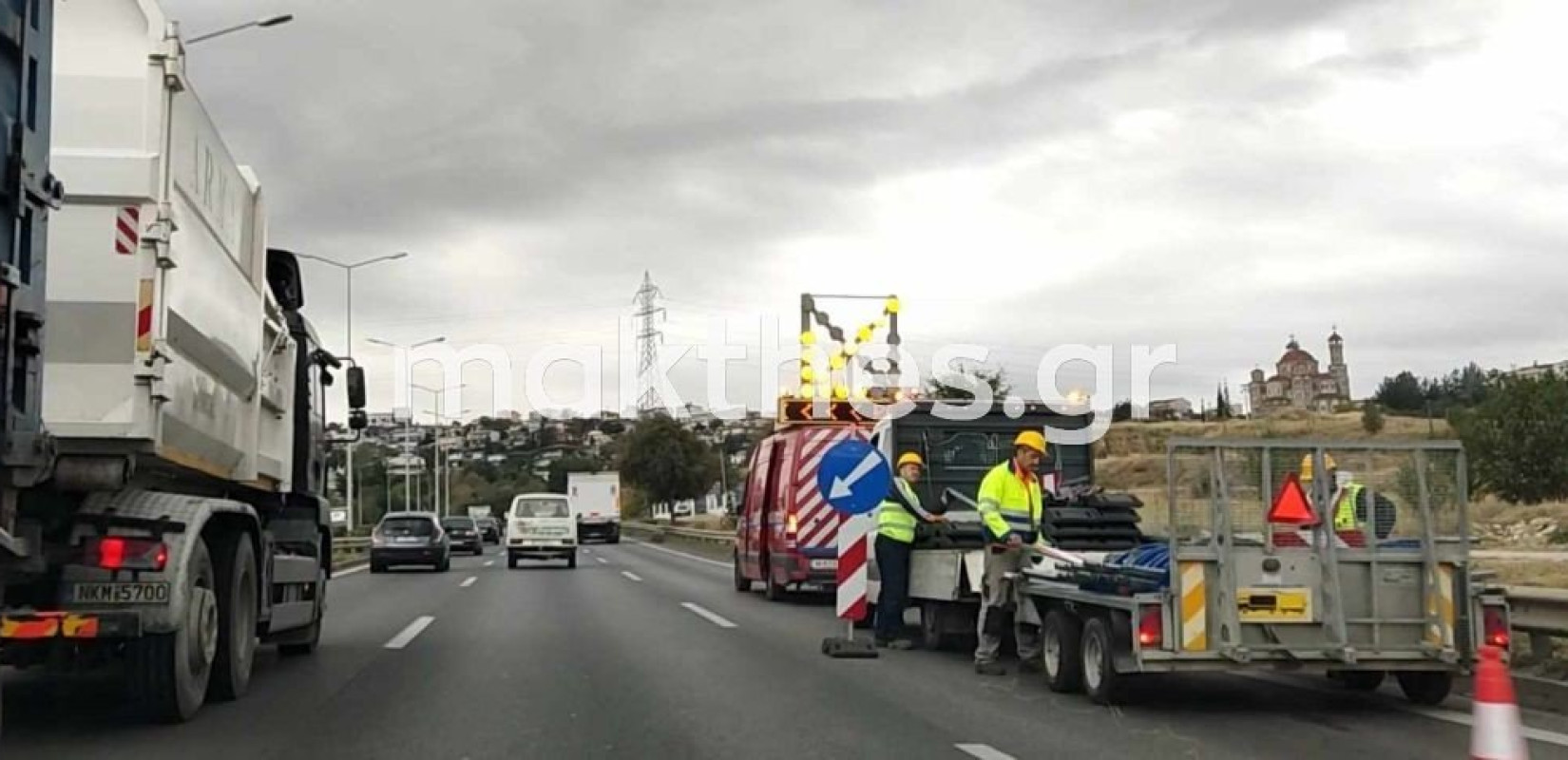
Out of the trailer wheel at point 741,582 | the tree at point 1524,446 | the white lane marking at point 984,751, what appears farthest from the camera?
the tree at point 1524,446

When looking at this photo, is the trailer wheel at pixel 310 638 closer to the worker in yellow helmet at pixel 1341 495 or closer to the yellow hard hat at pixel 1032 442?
the yellow hard hat at pixel 1032 442

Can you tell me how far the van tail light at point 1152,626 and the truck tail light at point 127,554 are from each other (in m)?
5.54

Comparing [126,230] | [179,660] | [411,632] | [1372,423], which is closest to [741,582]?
[411,632]

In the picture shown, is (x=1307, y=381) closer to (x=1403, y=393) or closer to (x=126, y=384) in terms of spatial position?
(x=1403, y=393)

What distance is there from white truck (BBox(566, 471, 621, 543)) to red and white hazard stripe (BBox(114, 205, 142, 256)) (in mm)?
55793

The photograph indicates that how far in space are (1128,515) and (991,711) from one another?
123 inches

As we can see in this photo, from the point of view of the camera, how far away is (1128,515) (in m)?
12.5

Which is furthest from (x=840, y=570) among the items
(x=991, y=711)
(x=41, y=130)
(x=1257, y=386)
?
(x=1257, y=386)

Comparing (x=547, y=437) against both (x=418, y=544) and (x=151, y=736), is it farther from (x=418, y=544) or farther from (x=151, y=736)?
(x=151, y=736)

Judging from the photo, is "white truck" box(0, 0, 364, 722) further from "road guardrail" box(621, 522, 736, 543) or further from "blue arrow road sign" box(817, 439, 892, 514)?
"road guardrail" box(621, 522, 736, 543)

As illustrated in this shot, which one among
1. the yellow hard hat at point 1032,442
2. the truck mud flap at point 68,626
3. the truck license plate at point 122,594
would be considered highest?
the yellow hard hat at point 1032,442

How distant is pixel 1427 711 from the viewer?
32.0 ft

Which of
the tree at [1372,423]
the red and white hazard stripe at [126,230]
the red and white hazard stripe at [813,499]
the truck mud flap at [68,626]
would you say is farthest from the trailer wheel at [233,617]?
the tree at [1372,423]

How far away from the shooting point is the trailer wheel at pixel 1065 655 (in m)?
10.5
